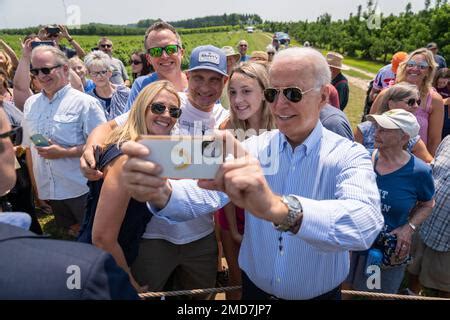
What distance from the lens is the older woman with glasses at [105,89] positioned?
5.09 m

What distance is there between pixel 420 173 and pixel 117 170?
2406 mm

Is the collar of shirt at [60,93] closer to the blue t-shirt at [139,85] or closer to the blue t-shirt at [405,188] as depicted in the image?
the blue t-shirt at [139,85]

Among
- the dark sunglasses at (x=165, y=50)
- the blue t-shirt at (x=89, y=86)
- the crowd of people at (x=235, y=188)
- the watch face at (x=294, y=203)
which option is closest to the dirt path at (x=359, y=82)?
the crowd of people at (x=235, y=188)

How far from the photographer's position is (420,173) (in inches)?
108

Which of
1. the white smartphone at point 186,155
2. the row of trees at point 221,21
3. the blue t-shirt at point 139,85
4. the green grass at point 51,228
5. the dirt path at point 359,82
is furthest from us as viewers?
the row of trees at point 221,21

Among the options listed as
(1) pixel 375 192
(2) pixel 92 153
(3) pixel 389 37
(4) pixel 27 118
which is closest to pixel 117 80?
(4) pixel 27 118

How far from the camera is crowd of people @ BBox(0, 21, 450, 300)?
4.16 feet

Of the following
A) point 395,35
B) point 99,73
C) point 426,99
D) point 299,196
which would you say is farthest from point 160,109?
point 395,35

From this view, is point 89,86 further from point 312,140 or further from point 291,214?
point 291,214

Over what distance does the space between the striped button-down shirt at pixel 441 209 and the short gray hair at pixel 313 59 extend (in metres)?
2.00

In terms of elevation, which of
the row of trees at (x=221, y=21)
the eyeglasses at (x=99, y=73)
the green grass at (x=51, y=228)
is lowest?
the green grass at (x=51, y=228)

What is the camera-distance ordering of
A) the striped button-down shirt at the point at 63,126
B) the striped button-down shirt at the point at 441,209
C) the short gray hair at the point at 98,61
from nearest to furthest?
1. the striped button-down shirt at the point at 441,209
2. the striped button-down shirt at the point at 63,126
3. the short gray hair at the point at 98,61

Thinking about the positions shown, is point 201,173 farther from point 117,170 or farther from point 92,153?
point 92,153

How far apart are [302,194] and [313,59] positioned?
2.44 ft
